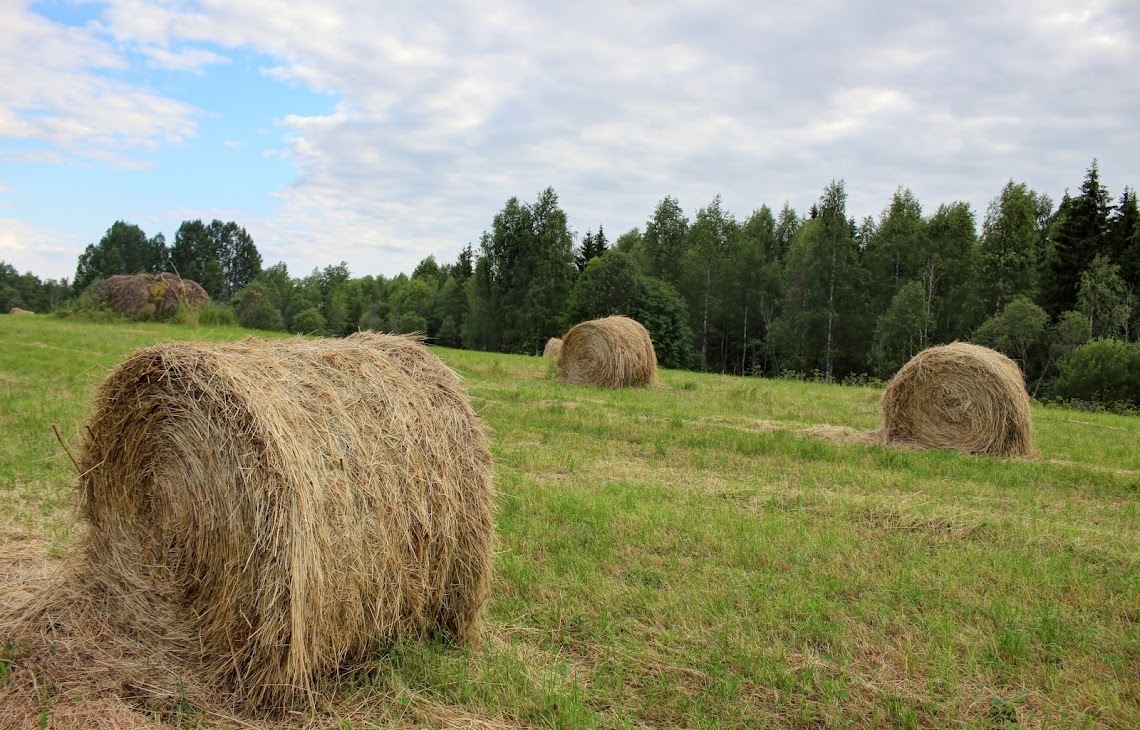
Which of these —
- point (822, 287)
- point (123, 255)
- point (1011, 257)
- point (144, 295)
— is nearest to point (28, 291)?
point (123, 255)

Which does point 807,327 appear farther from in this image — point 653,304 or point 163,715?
point 163,715

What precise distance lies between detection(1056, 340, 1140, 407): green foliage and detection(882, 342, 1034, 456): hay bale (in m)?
21.5

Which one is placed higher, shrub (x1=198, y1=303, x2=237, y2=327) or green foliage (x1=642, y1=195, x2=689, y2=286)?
green foliage (x1=642, y1=195, x2=689, y2=286)

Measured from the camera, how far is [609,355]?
19625mm

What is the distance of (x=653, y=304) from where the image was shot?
57.1 metres

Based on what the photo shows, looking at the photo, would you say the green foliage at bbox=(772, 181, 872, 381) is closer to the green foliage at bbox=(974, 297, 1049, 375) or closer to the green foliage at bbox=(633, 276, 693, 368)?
the green foliage at bbox=(633, 276, 693, 368)

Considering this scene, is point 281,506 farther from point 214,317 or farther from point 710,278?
point 710,278

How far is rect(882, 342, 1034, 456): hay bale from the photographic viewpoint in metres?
11.9

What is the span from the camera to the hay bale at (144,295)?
34875mm

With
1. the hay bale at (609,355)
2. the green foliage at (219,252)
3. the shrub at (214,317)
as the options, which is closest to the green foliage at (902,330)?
the hay bale at (609,355)

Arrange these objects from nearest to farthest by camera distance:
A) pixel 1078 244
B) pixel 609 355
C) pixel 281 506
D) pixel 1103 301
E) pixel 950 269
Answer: pixel 281 506, pixel 609 355, pixel 1103 301, pixel 1078 244, pixel 950 269

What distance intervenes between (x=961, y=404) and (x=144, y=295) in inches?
1369

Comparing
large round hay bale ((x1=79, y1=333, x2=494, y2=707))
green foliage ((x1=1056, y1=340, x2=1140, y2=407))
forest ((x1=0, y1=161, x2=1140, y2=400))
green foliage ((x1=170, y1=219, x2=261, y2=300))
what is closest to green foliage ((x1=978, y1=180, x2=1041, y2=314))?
forest ((x1=0, y1=161, x2=1140, y2=400))

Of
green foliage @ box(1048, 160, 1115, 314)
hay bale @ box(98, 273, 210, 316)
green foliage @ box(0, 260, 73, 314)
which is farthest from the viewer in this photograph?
green foliage @ box(0, 260, 73, 314)
